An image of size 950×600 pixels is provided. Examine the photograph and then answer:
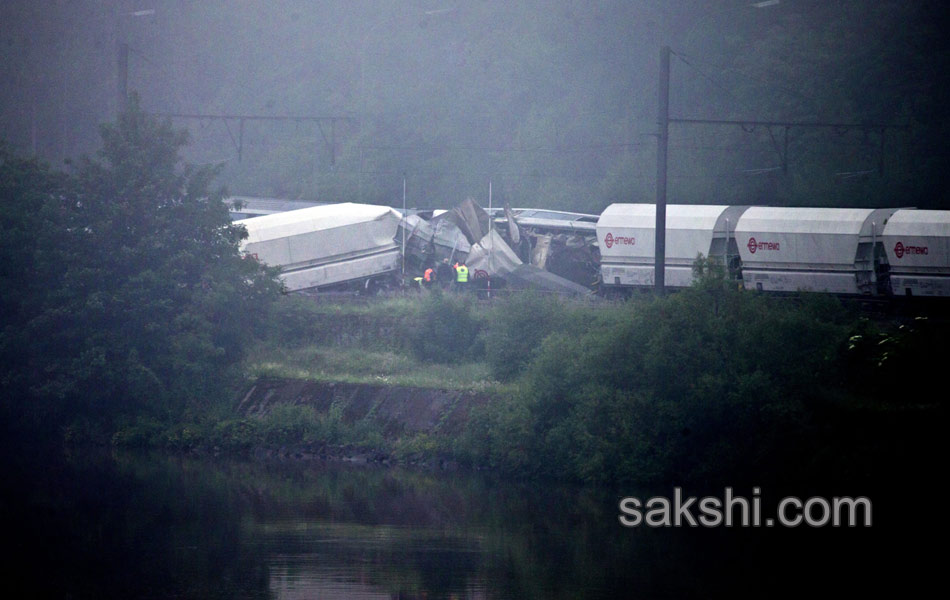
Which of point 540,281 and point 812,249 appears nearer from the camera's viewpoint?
point 812,249

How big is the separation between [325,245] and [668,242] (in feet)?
41.2

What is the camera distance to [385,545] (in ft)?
64.6

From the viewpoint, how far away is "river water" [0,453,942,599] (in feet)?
55.8

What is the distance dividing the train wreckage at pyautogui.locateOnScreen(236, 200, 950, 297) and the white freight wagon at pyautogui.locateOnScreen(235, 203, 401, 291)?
4 cm

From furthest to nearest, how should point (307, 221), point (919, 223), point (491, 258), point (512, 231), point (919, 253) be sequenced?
1. point (512, 231)
2. point (491, 258)
3. point (307, 221)
4. point (919, 223)
5. point (919, 253)

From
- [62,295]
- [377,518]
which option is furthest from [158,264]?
[377,518]

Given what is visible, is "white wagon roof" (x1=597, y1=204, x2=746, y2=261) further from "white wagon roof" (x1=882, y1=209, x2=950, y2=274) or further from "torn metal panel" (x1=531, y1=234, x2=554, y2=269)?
"white wagon roof" (x1=882, y1=209, x2=950, y2=274)

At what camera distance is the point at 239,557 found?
1864 cm

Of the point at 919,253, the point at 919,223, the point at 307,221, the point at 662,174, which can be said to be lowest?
the point at 919,253

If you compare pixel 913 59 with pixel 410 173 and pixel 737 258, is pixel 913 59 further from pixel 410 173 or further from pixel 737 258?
pixel 410 173

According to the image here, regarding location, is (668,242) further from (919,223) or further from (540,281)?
(919,223)

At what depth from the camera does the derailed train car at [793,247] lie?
33625 millimetres

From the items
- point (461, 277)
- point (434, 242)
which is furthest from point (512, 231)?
point (461, 277)

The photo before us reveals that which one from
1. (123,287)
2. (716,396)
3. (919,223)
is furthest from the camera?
(919,223)
